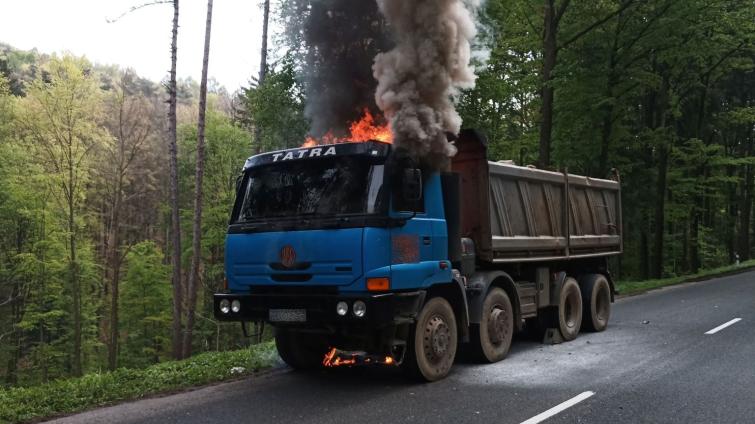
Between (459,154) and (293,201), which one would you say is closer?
(293,201)

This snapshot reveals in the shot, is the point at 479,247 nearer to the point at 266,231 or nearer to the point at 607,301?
the point at 266,231

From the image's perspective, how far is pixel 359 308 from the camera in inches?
234

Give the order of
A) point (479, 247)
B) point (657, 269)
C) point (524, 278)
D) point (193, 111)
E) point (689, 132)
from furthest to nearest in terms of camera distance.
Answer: point (193, 111)
point (689, 132)
point (657, 269)
point (524, 278)
point (479, 247)

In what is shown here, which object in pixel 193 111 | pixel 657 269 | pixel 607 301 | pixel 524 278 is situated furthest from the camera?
pixel 193 111

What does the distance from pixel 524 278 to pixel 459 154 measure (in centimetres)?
243

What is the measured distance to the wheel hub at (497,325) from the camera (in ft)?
26.0

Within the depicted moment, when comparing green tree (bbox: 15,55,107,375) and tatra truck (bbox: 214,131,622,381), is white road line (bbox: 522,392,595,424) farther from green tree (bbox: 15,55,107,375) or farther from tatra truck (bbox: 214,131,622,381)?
green tree (bbox: 15,55,107,375)

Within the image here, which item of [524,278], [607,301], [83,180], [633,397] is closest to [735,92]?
[607,301]

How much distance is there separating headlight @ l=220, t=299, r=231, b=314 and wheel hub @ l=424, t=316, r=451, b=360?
2.31 meters

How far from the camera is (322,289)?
6.23 meters

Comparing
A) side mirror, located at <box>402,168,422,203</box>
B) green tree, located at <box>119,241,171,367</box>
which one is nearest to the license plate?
side mirror, located at <box>402,168,422,203</box>

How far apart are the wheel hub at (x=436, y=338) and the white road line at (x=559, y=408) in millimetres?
1610

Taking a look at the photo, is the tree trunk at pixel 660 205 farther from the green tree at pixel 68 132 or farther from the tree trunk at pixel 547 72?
the green tree at pixel 68 132

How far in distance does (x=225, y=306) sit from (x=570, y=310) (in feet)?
20.7
